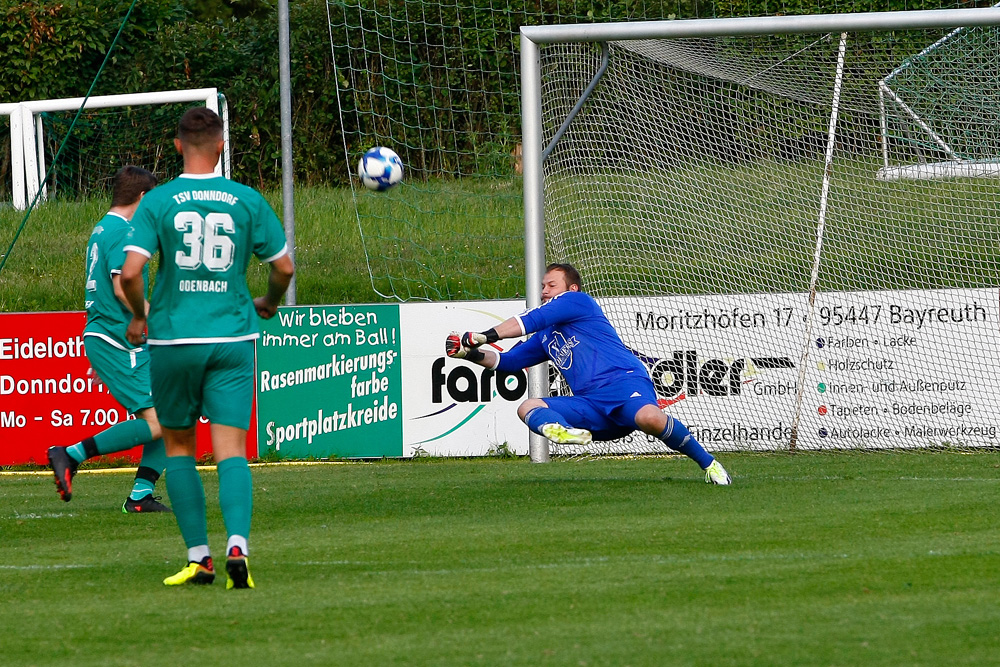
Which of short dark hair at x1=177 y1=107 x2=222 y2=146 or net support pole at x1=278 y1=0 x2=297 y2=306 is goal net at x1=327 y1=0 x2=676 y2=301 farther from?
short dark hair at x1=177 y1=107 x2=222 y2=146

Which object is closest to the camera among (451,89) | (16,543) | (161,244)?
(161,244)

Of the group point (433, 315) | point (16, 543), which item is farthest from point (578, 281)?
point (16, 543)

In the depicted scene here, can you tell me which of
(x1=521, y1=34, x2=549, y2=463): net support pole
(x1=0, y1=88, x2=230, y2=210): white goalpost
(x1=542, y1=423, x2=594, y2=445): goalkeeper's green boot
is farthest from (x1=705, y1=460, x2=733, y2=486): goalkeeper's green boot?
(x1=0, y1=88, x2=230, y2=210): white goalpost

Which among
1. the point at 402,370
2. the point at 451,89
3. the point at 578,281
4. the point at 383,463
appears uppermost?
the point at 451,89

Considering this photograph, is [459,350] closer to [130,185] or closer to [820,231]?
[130,185]

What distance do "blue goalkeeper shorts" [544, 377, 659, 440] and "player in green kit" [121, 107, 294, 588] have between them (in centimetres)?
368

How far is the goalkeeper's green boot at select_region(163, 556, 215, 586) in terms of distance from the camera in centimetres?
547

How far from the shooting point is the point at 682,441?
8.83 metres

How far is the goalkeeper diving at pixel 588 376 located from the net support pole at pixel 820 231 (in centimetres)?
279

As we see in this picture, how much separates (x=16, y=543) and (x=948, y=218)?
8897mm

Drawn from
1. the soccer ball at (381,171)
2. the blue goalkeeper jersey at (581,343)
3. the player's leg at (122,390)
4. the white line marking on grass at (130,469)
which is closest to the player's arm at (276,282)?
the player's leg at (122,390)

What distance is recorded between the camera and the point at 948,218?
12.5 meters

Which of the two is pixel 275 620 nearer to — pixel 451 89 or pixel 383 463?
pixel 383 463

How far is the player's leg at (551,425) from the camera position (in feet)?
27.7
